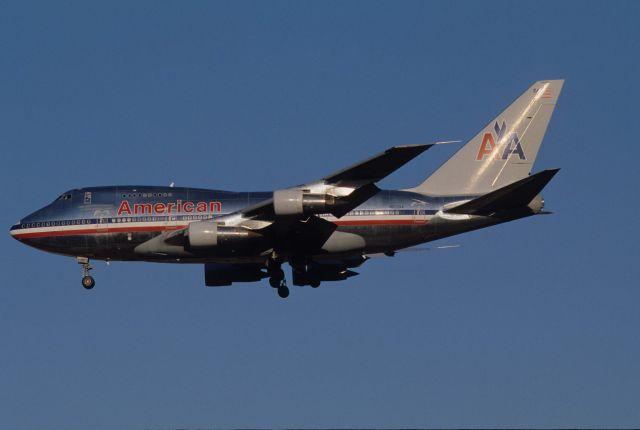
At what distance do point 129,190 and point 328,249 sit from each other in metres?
10.5

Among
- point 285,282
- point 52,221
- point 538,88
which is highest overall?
point 538,88

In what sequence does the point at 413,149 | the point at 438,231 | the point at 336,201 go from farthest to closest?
the point at 438,231 → the point at 336,201 → the point at 413,149

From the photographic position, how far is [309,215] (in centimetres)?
5122

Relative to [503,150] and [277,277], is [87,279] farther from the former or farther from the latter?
[503,150]

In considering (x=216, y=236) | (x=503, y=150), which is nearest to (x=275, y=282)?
(x=216, y=236)

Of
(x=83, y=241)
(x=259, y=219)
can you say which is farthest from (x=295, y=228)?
(x=83, y=241)

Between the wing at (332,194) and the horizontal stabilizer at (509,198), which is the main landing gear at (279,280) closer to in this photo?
the wing at (332,194)

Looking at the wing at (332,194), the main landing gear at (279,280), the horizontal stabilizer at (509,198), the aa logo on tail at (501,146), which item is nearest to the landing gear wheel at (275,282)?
the main landing gear at (279,280)

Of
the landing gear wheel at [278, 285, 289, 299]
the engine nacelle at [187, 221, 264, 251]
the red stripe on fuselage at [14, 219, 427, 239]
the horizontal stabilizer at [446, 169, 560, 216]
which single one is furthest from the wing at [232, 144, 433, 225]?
the landing gear wheel at [278, 285, 289, 299]

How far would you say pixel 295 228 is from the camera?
175 ft

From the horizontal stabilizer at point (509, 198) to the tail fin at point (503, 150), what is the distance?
8.14 ft

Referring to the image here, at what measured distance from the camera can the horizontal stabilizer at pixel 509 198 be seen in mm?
49800

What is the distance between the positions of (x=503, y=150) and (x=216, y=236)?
14.4 meters

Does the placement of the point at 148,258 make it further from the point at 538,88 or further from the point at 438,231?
the point at 538,88
